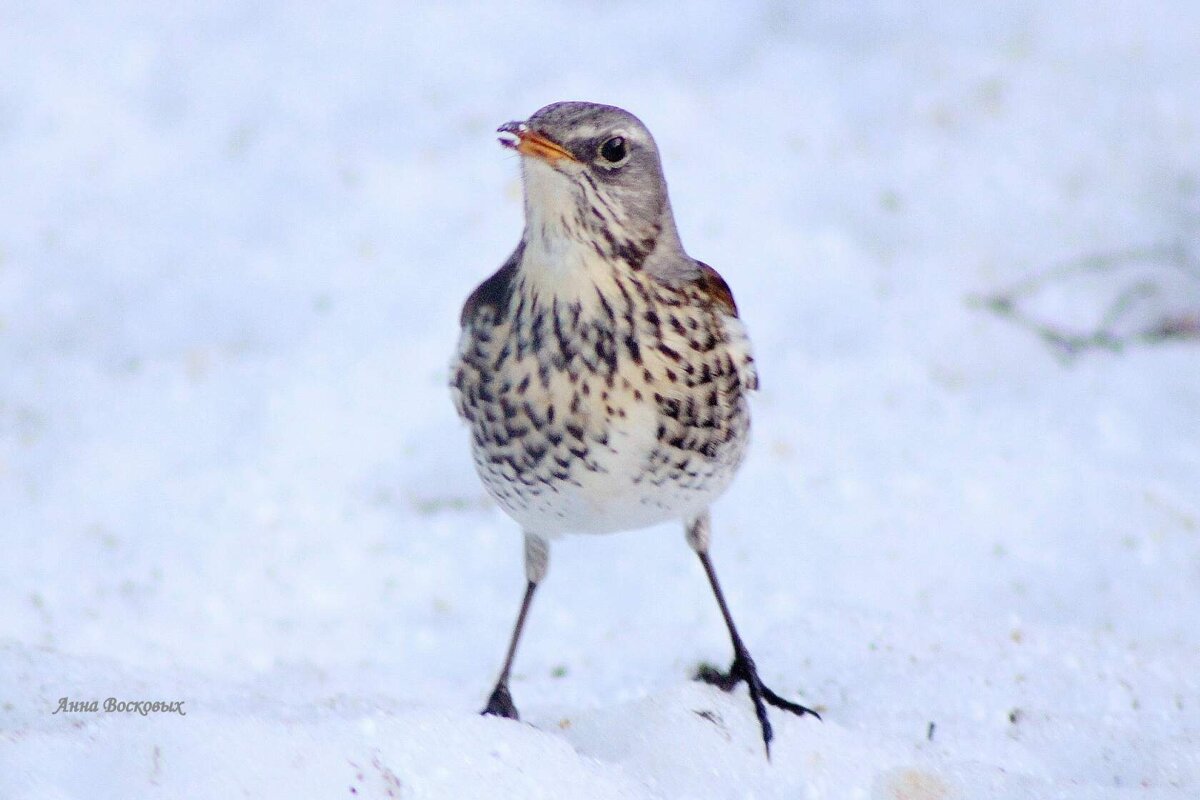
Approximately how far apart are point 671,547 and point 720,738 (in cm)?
178

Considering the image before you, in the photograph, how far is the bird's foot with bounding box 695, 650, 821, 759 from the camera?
357cm

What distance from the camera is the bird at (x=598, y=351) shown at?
3.40 m

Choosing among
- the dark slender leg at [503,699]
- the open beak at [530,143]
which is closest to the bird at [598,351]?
the open beak at [530,143]

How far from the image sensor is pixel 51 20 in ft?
23.7

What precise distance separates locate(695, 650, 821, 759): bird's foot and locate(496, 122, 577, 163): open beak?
1.34 meters

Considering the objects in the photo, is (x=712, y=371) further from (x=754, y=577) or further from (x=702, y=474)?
(x=754, y=577)

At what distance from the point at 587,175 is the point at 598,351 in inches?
15.9

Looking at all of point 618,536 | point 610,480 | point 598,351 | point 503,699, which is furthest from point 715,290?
point 618,536

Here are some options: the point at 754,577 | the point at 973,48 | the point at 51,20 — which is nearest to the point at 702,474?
the point at 754,577

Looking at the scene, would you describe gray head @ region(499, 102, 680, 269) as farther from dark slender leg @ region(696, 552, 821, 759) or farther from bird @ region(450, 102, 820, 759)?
dark slender leg @ region(696, 552, 821, 759)

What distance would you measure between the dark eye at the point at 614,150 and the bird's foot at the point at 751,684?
1.30m

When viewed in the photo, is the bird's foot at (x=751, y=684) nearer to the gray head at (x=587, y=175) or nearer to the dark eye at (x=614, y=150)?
the gray head at (x=587, y=175)

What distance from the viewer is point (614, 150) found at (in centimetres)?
345

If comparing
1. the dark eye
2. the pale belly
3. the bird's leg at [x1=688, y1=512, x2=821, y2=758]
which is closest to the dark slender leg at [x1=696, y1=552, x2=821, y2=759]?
the bird's leg at [x1=688, y1=512, x2=821, y2=758]
